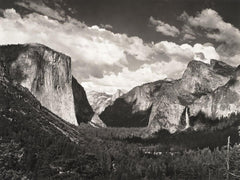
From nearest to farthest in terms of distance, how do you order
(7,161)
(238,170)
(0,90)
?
1. (238,170)
2. (7,161)
3. (0,90)

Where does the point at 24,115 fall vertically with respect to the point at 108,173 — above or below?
above

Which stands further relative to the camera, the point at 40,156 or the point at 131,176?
the point at 131,176

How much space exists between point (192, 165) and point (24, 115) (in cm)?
8927

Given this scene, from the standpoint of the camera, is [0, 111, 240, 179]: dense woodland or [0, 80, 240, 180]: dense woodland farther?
[0, 80, 240, 180]: dense woodland

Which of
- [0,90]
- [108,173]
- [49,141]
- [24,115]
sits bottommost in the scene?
[108,173]

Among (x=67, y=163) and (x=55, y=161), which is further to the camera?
(x=67, y=163)

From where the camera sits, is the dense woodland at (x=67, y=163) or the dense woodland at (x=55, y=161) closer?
the dense woodland at (x=67, y=163)

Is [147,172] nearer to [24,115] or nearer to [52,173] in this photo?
[52,173]

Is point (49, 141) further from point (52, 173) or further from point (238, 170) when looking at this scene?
point (238, 170)

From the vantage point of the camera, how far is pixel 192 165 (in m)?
176

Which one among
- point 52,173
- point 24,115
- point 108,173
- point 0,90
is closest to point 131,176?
point 108,173

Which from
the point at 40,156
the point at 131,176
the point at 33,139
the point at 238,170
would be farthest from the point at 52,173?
the point at 238,170

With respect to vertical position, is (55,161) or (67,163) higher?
(55,161)

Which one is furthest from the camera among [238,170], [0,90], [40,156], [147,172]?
[0,90]
